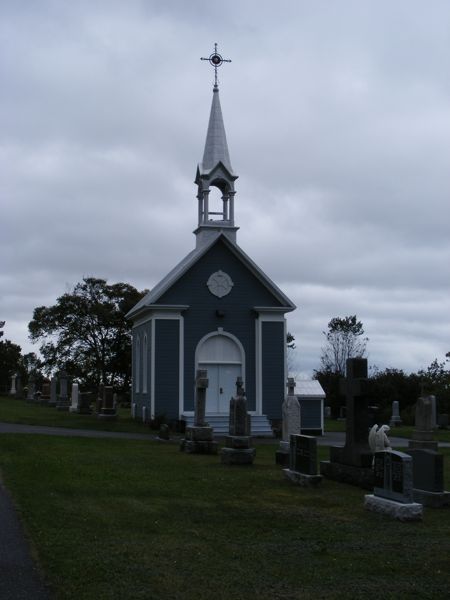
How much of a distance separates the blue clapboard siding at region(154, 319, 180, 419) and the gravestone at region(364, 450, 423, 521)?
17.7 meters

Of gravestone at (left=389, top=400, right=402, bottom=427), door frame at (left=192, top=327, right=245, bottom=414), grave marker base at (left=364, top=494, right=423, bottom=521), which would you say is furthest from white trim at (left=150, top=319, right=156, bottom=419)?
grave marker base at (left=364, top=494, right=423, bottom=521)

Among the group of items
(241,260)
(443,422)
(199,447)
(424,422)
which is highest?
(241,260)

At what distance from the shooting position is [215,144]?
108ft

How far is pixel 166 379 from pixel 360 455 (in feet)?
51.0

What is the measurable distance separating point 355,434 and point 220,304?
1615 centimetres

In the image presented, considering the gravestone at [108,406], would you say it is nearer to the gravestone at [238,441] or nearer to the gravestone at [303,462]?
the gravestone at [238,441]

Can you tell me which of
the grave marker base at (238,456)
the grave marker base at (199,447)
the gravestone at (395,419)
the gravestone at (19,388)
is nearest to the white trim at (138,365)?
the gravestone at (395,419)

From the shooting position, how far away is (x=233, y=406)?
1773 cm

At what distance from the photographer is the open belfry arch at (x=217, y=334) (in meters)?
28.7

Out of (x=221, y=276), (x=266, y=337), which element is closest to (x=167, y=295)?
(x=221, y=276)

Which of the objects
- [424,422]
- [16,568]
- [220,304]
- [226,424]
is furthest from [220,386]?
[16,568]

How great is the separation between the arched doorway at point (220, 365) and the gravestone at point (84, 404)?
33.5 feet

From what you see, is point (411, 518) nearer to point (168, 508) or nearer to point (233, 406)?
point (168, 508)

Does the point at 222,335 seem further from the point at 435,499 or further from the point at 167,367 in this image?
the point at 435,499
